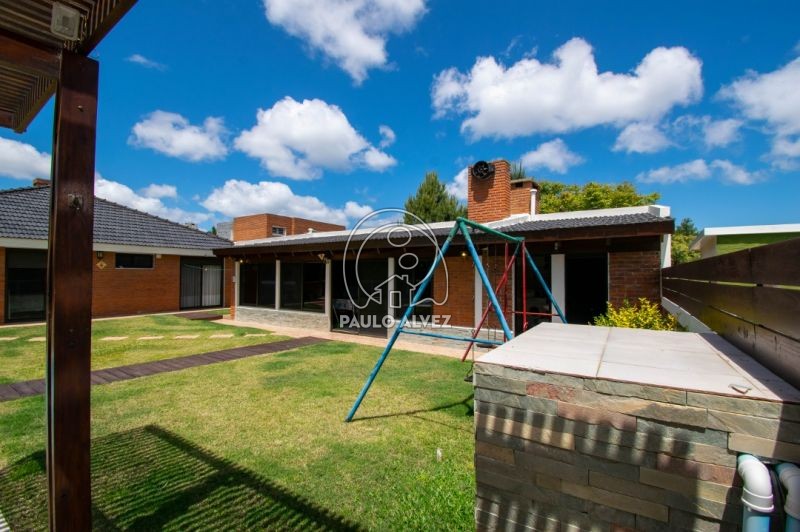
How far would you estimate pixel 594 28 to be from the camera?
1117 centimetres

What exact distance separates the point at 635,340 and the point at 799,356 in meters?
1.48

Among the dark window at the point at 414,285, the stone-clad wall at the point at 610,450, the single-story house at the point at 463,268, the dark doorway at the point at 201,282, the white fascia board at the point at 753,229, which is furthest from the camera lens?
the dark doorway at the point at 201,282

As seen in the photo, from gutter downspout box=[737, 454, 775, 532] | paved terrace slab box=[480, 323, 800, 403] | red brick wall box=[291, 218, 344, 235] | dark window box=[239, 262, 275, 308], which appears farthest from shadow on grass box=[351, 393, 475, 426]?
red brick wall box=[291, 218, 344, 235]

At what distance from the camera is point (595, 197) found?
3183 cm

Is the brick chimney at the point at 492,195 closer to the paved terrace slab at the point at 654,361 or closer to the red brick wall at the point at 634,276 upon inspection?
the red brick wall at the point at 634,276

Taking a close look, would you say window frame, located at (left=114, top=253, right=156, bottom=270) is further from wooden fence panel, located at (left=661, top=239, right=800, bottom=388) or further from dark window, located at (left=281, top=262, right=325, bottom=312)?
wooden fence panel, located at (left=661, top=239, right=800, bottom=388)

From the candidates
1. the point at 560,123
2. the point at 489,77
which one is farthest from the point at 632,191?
the point at 489,77

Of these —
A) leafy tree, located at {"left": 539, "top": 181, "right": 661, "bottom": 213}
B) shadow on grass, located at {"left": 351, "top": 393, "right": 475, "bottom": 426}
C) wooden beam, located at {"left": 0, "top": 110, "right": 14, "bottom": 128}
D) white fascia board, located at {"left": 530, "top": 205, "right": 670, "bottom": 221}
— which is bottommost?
shadow on grass, located at {"left": 351, "top": 393, "right": 475, "bottom": 426}

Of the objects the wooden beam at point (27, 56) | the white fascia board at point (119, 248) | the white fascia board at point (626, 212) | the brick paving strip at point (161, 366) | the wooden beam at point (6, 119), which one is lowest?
the brick paving strip at point (161, 366)

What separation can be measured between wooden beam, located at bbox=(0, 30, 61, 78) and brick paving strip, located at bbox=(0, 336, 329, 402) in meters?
5.86

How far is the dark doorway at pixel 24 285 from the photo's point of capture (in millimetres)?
12984

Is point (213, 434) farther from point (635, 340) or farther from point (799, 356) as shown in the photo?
point (799, 356)

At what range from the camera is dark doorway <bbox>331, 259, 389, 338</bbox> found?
11891mm

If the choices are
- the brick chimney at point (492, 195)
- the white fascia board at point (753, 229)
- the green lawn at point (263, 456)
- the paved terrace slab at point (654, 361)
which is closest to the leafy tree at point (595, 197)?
the white fascia board at point (753, 229)
